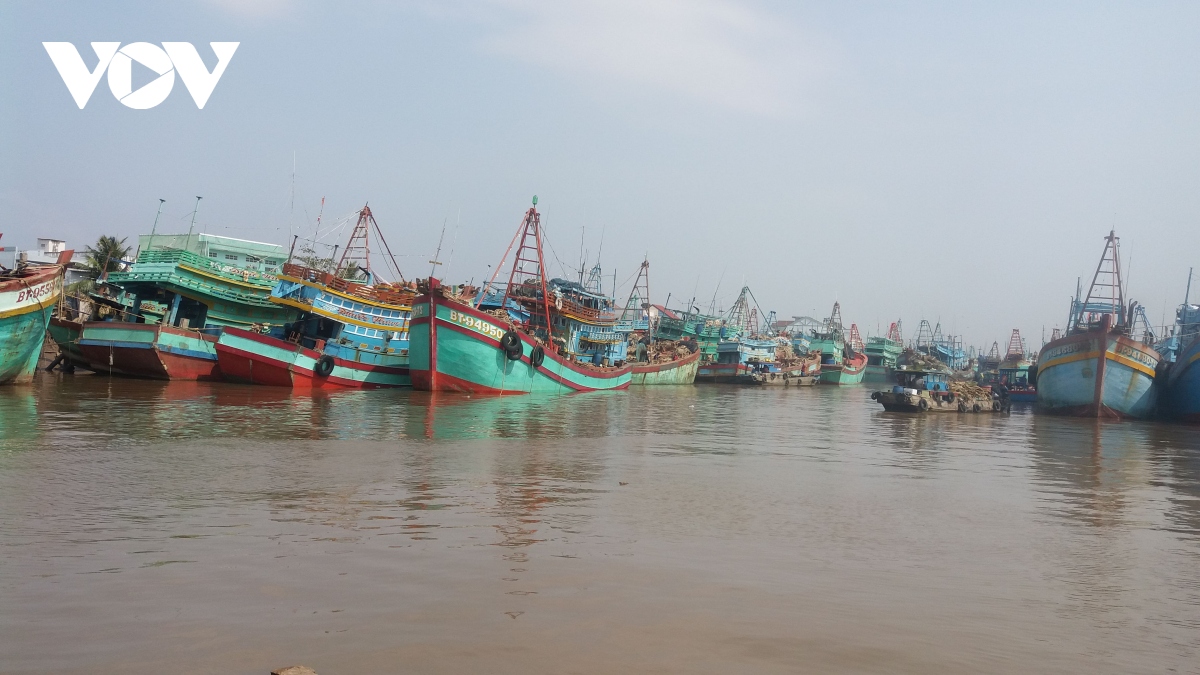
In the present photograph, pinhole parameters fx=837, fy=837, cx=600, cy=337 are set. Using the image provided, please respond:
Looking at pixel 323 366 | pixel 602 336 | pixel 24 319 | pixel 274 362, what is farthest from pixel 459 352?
pixel 602 336

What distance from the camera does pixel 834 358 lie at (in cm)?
8950

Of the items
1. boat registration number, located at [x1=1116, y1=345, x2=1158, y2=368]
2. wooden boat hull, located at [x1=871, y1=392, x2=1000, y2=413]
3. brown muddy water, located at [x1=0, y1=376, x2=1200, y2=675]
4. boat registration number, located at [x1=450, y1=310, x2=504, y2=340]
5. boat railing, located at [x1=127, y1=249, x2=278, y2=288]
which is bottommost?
brown muddy water, located at [x1=0, y1=376, x2=1200, y2=675]

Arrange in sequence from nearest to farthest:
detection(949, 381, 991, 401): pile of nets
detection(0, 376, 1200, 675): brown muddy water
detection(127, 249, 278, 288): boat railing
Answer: detection(0, 376, 1200, 675): brown muddy water < detection(127, 249, 278, 288): boat railing < detection(949, 381, 991, 401): pile of nets

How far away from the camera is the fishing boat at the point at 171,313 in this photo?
32875 mm

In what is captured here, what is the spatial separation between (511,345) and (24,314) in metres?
16.9

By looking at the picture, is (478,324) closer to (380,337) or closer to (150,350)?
(380,337)

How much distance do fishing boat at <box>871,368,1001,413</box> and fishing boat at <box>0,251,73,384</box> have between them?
3287cm

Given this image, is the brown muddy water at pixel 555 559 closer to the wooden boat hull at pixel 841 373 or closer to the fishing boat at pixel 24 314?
the fishing boat at pixel 24 314

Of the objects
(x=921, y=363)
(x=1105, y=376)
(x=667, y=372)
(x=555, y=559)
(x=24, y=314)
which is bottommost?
(x=555, y=559)

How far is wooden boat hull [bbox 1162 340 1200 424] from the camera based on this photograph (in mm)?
38250

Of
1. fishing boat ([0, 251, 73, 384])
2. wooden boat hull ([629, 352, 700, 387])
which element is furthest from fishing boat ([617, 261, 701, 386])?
fishing boat ([0, 251, 73, 384])

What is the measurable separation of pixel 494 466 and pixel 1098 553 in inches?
363

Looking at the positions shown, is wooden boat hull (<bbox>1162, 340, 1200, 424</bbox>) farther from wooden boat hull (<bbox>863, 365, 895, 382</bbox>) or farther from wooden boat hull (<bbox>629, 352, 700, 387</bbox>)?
wooden boat hull (<bbox>863, 365, 895, 382</bbox>)

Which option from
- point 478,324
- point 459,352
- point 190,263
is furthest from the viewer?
point 190,263
